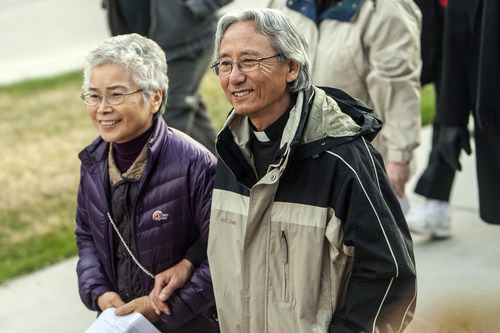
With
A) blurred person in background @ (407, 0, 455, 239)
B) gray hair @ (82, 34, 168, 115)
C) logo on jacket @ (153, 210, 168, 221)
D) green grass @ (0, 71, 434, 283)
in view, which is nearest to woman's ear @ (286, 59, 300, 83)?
gray hair @ (82, 34, 168, 115)

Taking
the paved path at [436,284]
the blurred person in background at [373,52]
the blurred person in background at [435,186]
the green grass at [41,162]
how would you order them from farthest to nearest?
the green grass at [41,162] < the blurred person in background at [435,186] < the blurred person in background at [373,52] < the paved path at [436,284]

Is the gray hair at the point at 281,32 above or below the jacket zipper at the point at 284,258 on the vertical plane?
above

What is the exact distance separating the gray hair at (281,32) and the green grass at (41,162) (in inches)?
128

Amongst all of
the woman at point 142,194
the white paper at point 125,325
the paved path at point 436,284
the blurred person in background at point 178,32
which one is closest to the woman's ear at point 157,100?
the woman at point 142,194

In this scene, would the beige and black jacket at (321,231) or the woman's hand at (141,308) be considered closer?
the beige and black jacket at (321,231)

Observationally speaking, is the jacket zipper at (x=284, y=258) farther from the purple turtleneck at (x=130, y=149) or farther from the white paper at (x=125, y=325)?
the purple turtleneck at (x=130, y=149)

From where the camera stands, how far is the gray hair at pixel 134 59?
8.29 ft

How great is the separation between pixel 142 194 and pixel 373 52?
134cm

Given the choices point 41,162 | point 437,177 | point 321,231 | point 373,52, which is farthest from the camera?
point 41,162

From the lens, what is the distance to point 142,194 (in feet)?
8.47

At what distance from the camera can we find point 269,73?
85.4 inches

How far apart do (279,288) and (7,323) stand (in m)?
2.60

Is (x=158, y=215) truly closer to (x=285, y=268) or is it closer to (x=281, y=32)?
(x=285, y=268)

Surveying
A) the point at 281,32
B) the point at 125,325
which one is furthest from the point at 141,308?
the point at 281,32
